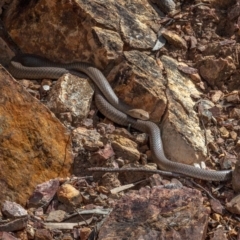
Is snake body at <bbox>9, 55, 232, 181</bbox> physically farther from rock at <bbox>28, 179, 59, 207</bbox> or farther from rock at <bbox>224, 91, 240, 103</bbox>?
rock at <bbox>28, 179, 59, 207</bbox>

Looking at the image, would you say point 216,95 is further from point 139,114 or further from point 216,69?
point 139,114

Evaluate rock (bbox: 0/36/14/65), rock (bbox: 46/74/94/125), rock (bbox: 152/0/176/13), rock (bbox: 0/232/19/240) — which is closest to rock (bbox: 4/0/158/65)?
rock (bbox: 0/36/14/65)

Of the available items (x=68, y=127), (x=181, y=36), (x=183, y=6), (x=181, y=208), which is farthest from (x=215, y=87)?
(x=181, y=208)

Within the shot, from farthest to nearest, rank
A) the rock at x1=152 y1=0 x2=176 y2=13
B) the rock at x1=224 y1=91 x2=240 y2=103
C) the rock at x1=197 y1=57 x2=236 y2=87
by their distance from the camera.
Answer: the rock at x1=152 y1=0 x2=176 y2=13 → the rock at x1=197 y1=57 x2=236 y2=87 → the rock at x1=224 y1=91 x2=240 y2=103

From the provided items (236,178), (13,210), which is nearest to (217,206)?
(236,178)

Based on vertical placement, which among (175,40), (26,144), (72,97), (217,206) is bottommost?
(217,206)

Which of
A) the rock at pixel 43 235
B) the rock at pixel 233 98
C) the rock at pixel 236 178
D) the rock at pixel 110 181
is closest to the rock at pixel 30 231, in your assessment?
the rock at pixel 43 235

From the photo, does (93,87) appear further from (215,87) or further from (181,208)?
(181,208)
